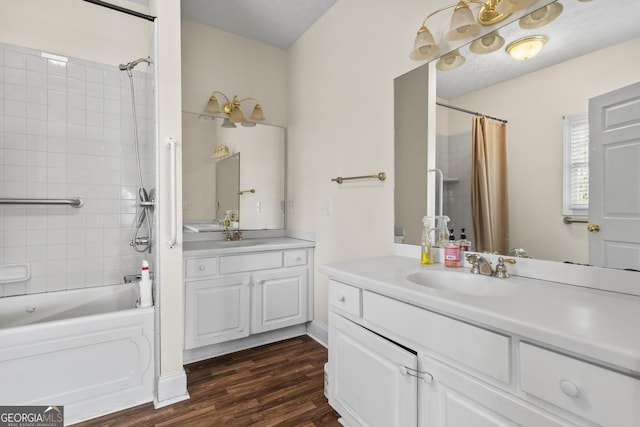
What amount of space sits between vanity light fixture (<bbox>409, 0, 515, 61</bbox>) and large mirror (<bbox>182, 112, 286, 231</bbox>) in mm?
1730

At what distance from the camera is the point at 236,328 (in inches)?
92.8

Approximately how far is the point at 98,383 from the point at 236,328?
0.88 meters

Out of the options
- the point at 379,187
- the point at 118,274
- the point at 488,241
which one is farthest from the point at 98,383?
the point at 488,241

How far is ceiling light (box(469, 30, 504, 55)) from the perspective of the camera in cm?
143

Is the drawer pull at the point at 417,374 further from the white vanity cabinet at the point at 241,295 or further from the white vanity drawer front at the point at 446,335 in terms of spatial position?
the white vanity cabinet at the point at 241,295

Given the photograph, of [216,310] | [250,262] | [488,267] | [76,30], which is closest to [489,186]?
[488,267]

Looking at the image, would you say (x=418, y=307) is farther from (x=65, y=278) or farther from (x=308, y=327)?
(x=65, y=278)

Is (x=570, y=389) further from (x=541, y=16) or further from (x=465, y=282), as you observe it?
(x=541, y=16)

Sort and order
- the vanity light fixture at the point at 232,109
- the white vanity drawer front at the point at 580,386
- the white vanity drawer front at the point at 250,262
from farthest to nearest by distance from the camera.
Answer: the vanity light fixture at the point at 232,109, the white vanity drawer front at the point at 250,262, the white vanity drawer front at the point at 580,386

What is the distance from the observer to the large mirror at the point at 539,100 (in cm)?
115

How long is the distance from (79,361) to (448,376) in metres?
1.78

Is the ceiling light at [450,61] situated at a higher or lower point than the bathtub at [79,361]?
higher

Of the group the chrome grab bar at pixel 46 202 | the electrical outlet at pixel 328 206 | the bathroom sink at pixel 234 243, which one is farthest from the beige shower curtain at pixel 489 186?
the chrome grab bar at pixel 46 202

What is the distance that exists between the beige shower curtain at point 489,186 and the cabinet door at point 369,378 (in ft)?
2.32
